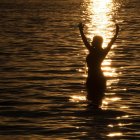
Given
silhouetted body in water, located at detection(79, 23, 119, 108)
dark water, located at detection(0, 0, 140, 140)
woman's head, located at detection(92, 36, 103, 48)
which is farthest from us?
silhouetted body in water, located at detection(79, 23, 119, 108)

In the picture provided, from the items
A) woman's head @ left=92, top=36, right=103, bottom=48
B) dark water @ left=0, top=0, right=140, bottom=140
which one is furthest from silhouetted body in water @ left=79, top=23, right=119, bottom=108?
dark water @ left=0, top=0, right=140, bottom=140

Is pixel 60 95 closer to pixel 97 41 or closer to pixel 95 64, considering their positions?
pixel 95 64

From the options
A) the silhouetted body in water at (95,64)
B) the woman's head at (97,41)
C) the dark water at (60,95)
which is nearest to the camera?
the dark water at (60,95)

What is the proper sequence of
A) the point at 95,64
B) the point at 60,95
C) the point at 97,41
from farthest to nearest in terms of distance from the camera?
→ the point at 60,95 < the point at 95,64 < the point at 97,41

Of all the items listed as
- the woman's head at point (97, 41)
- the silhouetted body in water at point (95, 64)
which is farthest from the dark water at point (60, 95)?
the woman's head at point (97, 41)

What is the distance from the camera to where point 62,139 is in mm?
15062

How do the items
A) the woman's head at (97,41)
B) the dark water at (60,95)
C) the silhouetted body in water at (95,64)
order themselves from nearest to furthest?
the dark water at (60,95), the woman's head at (97,41), the silhouetted body in water at (95,64)

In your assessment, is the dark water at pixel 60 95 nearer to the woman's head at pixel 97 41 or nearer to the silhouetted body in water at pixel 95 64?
the silhouetted body in water at pixel 95 64

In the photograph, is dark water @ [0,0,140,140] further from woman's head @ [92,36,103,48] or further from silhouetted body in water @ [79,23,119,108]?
woman's head @ [92,36,103,48]

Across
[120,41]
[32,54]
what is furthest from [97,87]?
[120,41]

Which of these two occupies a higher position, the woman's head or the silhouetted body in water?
the woman's head

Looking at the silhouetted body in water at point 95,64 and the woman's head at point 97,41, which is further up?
the woman's head at point 97,41

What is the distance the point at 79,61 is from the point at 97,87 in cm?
1122

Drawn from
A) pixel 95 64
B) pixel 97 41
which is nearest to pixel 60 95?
pixel 95 64
